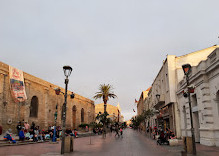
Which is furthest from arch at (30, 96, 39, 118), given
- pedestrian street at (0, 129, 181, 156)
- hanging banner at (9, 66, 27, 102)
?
pedestrian street at (0, 129, 181, 156)

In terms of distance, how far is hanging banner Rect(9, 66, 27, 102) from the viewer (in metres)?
22.0

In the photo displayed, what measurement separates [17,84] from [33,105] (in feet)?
19.2

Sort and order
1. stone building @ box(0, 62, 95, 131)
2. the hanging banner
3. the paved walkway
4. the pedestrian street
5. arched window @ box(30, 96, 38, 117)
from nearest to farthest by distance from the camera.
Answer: the paved walkway < the pedestrian street < stone building @ box(0, 62, 95, 131) < the hanging banner < arched window @ box(30, 96, 38, 117)

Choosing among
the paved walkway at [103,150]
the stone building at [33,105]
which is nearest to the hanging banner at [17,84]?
the stone building at [33,105]

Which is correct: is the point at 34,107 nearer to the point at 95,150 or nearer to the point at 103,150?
the point at 95,150

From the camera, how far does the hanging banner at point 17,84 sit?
72.3 feet

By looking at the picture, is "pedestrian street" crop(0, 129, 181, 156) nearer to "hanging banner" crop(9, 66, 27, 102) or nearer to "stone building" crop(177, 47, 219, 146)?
"stone building" crop(177, 47, 219, 146)

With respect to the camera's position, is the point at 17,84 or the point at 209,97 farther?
the point at 17,84

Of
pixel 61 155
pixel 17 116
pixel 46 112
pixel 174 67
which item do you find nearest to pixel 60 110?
pixel 46 112

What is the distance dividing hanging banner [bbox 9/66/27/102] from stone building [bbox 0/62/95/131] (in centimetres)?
38

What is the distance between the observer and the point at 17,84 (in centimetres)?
2284

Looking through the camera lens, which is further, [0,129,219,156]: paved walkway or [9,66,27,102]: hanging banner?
[9,66,27,102]: hanging banner

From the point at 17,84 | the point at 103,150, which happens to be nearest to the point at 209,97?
the point at 103,150

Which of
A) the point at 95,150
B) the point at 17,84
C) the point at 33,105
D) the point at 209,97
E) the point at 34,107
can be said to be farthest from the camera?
the point at 34,107
